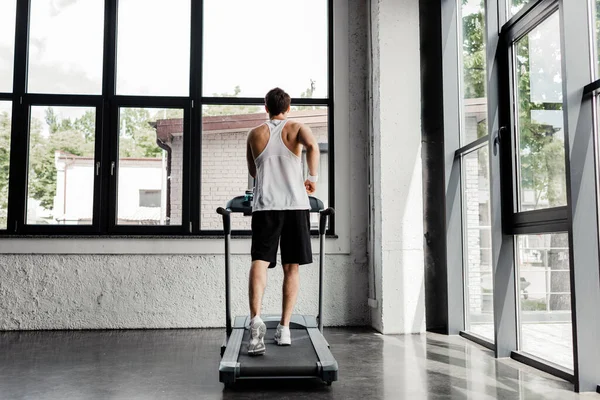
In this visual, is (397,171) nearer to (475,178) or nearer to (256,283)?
(475,178)

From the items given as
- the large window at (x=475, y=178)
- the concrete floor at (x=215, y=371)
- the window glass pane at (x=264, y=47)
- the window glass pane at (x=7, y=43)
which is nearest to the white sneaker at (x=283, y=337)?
the concrete floor at (x=215, y=371)

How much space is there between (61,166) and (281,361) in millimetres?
3417

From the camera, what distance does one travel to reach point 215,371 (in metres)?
3.53

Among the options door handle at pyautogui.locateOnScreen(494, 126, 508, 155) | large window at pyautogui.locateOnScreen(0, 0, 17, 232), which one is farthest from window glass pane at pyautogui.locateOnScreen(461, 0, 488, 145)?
large window at pyautogui.locateOnScreen(0, 0, 17, 232)

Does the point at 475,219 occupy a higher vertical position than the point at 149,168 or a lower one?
lower

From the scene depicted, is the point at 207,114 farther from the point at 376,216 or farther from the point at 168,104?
the point at 376,216

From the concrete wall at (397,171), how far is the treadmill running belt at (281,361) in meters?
1.72

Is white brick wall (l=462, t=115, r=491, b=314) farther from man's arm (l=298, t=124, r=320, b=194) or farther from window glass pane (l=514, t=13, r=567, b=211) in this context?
man's arm (l=298, t=124, r=320, b=194)

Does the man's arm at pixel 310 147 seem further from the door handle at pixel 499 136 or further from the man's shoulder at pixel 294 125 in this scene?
the door handle at pixel 499 136

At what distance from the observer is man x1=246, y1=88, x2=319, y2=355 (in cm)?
344

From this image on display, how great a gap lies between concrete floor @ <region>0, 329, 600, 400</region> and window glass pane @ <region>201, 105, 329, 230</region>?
1.27 metres

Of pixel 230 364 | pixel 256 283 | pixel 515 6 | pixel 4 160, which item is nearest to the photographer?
pixel 230 364

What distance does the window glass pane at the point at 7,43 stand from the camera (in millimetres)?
5480

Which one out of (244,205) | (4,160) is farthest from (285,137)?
(4,160)
